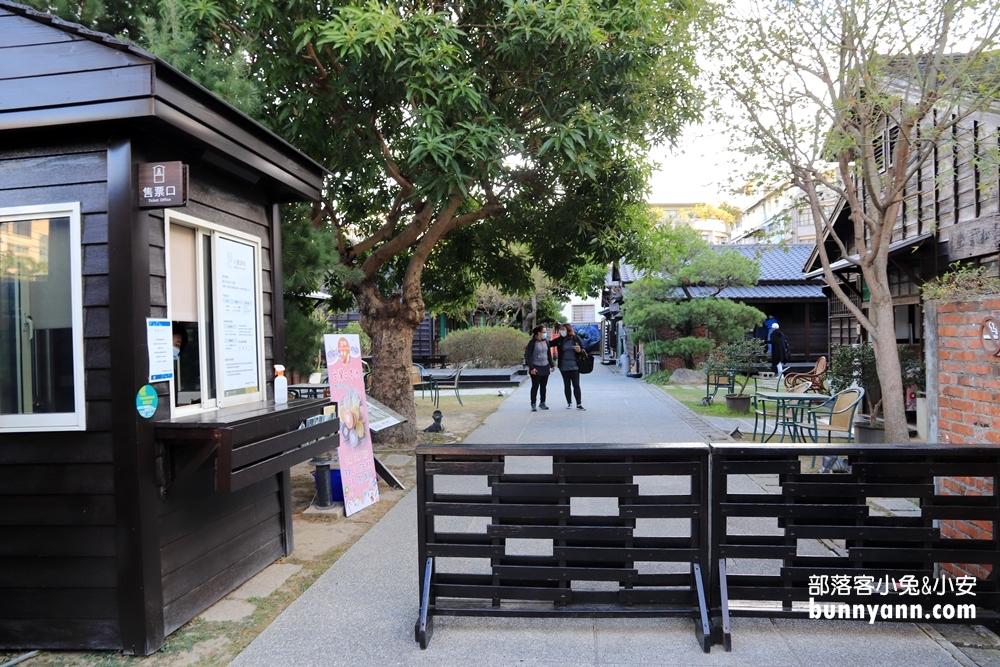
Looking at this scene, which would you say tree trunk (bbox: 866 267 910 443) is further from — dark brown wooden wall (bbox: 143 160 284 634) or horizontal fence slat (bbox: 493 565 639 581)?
dark brown wooden wall (bbox: 143 160 284 634)

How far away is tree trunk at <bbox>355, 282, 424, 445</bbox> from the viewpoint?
9938 mm

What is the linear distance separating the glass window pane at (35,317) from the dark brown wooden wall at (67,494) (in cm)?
14

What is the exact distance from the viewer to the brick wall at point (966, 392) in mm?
3760

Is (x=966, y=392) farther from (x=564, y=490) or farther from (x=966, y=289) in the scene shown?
(x=564, y=490)

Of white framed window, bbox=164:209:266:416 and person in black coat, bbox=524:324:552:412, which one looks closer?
white framed window, bbox=164:209:266:416

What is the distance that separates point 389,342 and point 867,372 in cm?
714

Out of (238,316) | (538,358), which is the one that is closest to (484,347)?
(538,358)

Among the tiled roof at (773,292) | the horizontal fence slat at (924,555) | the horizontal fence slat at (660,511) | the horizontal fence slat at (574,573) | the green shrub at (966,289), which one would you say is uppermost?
the tiled roof at (773,292)

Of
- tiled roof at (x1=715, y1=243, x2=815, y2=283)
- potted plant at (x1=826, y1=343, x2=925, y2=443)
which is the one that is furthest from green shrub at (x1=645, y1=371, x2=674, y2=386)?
potted plant at (x1=826, y1=343, x2=925, y2=443)

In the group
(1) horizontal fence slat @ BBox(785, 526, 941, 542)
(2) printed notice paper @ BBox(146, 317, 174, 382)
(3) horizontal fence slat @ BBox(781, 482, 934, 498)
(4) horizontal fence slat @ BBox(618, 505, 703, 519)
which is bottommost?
(1) horizontal fence slat @ BBox(785, 526, 941, 542)

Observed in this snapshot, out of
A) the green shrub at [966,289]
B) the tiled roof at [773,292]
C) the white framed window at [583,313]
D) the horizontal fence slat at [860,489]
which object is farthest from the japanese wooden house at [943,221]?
the white framed window at [583,313]

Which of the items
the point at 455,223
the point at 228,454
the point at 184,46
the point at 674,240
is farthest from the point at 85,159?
the point at 674,240

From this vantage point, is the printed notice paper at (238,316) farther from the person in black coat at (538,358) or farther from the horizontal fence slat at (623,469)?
the person in black coat at (538,358)

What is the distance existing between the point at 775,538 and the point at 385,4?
6.61 m
